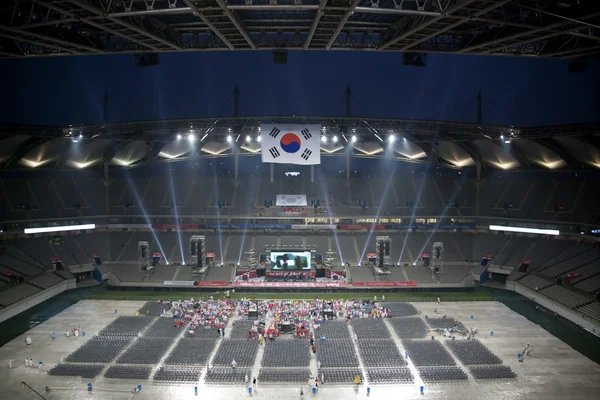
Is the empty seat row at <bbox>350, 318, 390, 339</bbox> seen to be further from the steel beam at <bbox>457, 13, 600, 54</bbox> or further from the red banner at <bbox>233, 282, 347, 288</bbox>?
the steel beam at <bbox>457, 13, 600, 54</bbox>

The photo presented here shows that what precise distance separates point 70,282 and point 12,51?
111 ft

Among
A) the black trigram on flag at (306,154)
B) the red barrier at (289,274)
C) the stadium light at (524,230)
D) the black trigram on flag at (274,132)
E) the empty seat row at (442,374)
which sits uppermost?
the black trigram on flag at (274,132)

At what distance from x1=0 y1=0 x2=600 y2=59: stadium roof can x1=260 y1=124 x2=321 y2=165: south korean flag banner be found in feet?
64.4

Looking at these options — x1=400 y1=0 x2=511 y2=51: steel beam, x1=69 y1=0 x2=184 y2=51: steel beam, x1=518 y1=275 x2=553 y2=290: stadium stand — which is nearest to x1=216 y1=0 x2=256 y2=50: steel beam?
x1=69 y1=0 x2=184 y2=51: steel beam

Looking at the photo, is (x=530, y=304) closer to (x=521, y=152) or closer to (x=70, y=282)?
(x=521, y=152)

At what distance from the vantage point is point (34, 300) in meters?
36.9

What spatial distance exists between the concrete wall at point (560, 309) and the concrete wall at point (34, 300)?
46.5 metres

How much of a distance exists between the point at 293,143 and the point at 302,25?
2141cm

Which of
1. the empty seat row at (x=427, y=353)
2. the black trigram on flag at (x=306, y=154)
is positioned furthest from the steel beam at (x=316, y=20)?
the black trigram on flag at (x=306, y=154)

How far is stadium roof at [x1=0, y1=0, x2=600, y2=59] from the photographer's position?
1166 centimetres

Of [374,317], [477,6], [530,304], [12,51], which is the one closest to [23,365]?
[12,51]

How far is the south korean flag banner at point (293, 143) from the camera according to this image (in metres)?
36.0

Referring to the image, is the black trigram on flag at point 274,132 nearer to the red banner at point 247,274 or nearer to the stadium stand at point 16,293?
the red banner at point 247,274

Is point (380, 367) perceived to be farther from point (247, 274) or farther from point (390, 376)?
point (247, 274)
